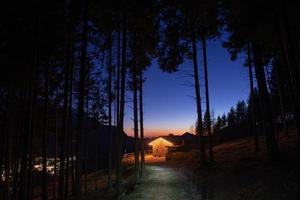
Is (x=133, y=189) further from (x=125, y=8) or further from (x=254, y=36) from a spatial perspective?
(x=254, y=36)

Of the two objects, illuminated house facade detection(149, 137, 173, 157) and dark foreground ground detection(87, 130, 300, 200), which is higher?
illuminated house facade detection(149, 137, 173, 157)

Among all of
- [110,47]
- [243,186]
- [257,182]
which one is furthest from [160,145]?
[257,182]

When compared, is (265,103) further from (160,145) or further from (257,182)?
(160,145)

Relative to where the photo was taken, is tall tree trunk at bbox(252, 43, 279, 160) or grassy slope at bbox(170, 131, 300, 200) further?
tall tree trunk at bbox(252, 43, 279, 160)

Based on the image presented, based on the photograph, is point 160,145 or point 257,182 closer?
point 257,182

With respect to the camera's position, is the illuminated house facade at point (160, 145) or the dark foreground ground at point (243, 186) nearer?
the dark foreground ground at point (243, 186)

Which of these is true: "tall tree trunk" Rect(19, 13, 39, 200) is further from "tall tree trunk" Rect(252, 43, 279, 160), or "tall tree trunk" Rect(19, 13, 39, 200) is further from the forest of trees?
"tall tree trunk" Rect(252, 43, 279, 160)

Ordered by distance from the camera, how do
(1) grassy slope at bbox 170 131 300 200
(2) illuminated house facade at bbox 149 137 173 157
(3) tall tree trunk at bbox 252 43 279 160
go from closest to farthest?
(1) grassy slope at bbox 170 131 300 200 < (3) tall tree trunk at bbox 252 43 279 160 < (2) illuminated house facade at bbox 149 137 173 157

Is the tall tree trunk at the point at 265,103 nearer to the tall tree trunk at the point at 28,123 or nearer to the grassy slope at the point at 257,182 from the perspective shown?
the grassy slope at the point at 257,182

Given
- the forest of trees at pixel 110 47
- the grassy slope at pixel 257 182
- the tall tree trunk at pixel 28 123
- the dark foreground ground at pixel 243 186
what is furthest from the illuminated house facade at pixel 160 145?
the tall tree trunk at pixel 28 123

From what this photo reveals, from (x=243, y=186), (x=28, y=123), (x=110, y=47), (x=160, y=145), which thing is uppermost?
(x=110, y=47)

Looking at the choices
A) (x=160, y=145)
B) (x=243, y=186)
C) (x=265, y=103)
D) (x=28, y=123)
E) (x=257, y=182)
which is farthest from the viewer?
(x=160, y=145)

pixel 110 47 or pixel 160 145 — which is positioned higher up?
pixel 110 47

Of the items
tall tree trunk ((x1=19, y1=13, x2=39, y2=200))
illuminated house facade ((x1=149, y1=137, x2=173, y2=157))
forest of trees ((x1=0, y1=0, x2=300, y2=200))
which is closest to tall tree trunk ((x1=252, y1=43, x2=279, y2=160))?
forest of trees ((x1=0, y1=0, x2=300, y2=200))
